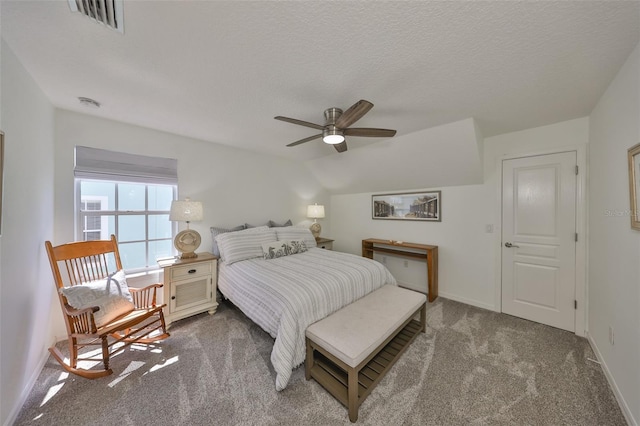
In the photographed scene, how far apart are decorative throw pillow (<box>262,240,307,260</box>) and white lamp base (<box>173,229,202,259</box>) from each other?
2.89 ft

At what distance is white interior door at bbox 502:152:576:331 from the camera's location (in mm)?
2463

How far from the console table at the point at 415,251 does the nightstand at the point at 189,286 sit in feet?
8.49

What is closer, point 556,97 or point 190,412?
point 190,412

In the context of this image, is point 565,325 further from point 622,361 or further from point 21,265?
point 21,265

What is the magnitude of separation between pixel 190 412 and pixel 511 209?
3846mm

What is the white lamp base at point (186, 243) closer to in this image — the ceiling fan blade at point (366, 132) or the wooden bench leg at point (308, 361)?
the wooden bench leg at point (308, 361)

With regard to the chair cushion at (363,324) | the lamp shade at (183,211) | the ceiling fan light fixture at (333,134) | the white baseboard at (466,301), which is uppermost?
the ceiling fan light fixture at (333,134)

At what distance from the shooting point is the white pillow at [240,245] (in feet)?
9.39

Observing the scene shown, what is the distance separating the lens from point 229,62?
154 cm

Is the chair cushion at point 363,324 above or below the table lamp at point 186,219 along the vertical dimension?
below

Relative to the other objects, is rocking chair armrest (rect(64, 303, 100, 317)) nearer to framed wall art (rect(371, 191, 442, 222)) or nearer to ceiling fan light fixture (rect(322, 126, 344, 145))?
ceiling fan light fixture (rect(322, 126, 344, 145))

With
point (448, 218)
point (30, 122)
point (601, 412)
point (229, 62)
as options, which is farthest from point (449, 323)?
point (30, 122)

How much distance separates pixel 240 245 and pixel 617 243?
3.59 m

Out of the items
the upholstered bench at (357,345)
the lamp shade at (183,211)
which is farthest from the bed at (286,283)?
the lamp shade at (183,211)
